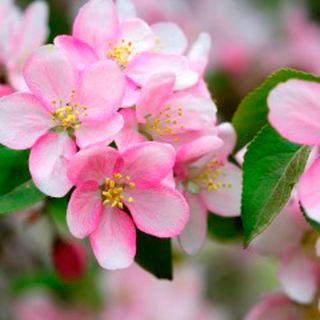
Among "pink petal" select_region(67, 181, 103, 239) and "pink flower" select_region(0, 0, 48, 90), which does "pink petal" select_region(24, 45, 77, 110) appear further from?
"pink flower" select_region(0, 0, 48, 90)

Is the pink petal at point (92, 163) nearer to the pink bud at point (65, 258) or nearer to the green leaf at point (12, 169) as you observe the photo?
the green leaf at point (12, 169)

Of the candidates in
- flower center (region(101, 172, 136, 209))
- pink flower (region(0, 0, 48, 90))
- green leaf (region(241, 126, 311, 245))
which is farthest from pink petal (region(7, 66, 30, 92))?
green leaf (region(241, 126, 311, 245))

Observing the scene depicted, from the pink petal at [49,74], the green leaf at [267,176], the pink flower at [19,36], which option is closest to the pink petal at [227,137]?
the green leaf at [267,176]

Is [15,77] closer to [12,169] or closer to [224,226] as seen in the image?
[12,169]

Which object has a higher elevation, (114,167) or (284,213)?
(114,167)

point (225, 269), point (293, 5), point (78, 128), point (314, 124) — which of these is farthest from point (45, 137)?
point (293, 5)

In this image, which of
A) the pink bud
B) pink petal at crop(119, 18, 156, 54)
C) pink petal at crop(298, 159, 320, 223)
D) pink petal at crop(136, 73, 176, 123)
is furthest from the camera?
the pink bud

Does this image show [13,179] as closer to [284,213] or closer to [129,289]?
[284,213]
